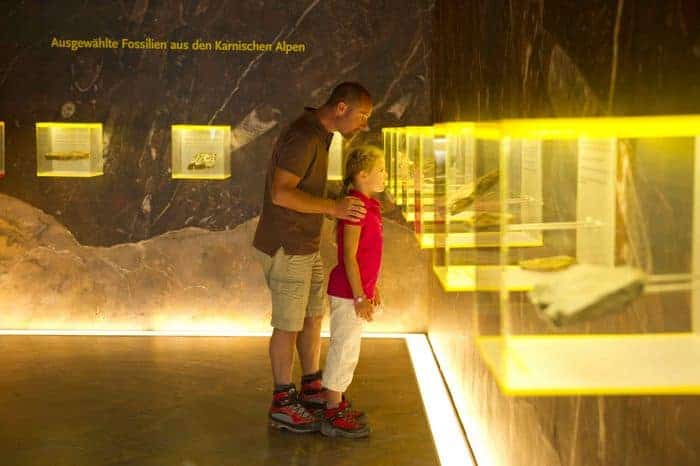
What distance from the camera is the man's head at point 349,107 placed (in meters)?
4.45

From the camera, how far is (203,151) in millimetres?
6879

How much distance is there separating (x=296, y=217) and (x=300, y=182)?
17 cm

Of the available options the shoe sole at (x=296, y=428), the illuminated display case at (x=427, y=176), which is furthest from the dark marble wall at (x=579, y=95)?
the shoe sole at (x=296, y=428)

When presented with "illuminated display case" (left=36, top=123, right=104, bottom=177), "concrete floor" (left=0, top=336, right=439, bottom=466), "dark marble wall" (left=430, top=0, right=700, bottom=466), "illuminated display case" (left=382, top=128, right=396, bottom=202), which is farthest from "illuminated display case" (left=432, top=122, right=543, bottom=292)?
"illuminated display case" (left=36, top=123, right=104, bottom=177)

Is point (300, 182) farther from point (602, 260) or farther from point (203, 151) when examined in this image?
point (602, 260)

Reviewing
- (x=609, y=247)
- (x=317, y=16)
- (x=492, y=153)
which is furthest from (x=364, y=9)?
(x=609, y=247)

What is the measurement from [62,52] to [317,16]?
5.88 feet

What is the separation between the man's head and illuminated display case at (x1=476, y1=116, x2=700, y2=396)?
2.55 meters

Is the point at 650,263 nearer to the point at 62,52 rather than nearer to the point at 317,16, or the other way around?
the point at 317,16

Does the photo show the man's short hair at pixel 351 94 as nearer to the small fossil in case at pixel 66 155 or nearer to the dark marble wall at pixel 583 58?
the dark marble wall at pixel 583 58

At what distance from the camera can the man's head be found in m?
4.45

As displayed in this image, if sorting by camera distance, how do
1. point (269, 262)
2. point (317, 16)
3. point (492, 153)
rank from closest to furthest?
1. point (492, 153)
2. point (269, 262)
3. point (317, 16)

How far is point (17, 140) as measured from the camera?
6.89m

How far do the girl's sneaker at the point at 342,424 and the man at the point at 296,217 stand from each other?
8cm
